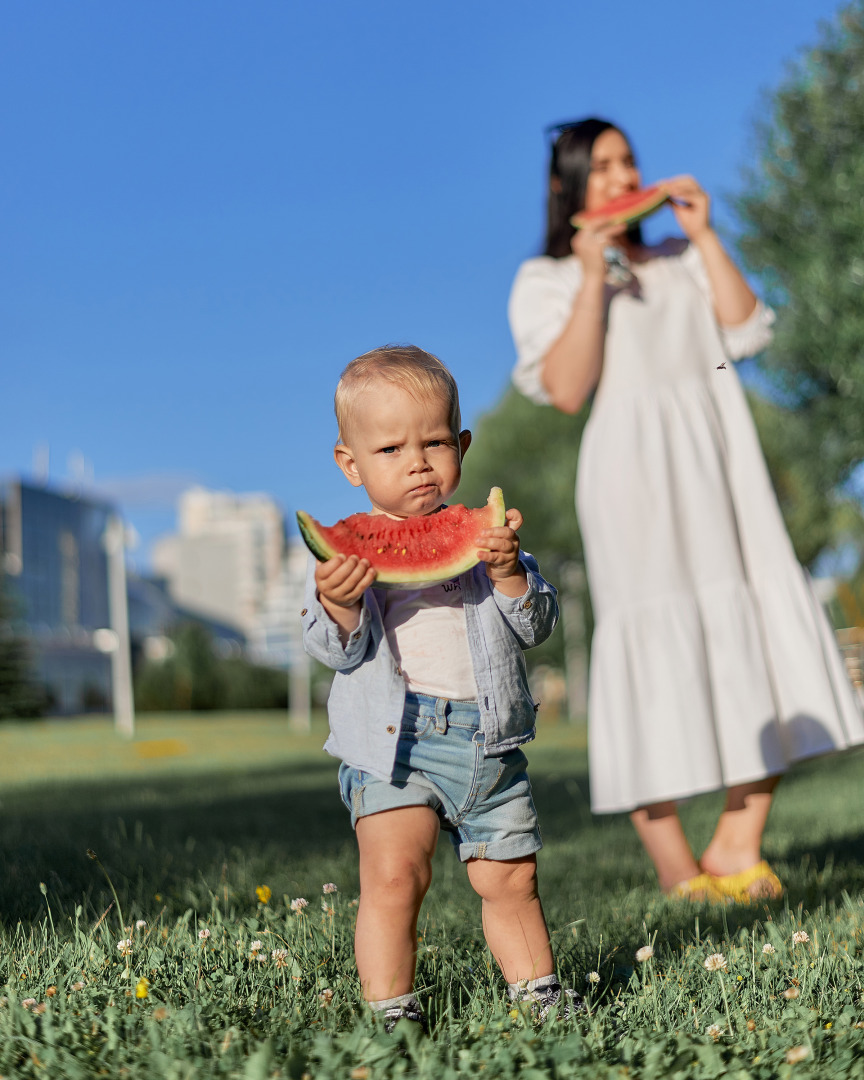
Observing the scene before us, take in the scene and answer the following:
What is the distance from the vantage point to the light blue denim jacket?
2344 mm

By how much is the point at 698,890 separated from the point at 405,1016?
1825 mm

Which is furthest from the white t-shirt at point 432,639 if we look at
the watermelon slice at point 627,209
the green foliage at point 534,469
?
the green foliage at point 534,469

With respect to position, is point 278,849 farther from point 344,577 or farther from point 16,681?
point 16,681

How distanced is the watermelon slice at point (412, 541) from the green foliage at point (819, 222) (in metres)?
13.3

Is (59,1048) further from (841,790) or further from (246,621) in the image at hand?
(246,621)

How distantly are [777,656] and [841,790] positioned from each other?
4346 mm

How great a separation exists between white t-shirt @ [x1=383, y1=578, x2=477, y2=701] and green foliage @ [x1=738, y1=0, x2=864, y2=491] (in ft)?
43.7

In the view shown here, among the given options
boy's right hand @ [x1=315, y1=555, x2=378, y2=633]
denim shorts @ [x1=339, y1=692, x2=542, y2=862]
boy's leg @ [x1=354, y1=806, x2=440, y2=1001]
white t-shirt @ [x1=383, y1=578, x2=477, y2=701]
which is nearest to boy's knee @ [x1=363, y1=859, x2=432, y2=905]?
boy's leg @ [x1=354, y1=806, x2=440, y2=1001]

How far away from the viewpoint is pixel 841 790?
772cm

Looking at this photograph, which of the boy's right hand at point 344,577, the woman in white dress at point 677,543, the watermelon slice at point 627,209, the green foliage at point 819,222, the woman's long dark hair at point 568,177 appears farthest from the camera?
the green foliage at point 819,222

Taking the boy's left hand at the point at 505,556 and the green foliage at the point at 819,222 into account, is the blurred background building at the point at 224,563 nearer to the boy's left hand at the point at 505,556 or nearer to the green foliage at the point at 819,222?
the green foliage at the point at 819,222

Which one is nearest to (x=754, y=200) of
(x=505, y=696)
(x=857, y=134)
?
(x=857, y=134)

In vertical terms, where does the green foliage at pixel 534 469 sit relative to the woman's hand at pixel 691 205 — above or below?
above

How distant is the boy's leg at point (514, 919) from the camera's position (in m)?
2.31
